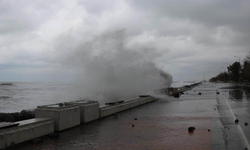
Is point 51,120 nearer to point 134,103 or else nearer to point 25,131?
point 25,131

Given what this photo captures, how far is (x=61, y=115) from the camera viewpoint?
26.6 ft

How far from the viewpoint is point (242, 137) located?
6973mm

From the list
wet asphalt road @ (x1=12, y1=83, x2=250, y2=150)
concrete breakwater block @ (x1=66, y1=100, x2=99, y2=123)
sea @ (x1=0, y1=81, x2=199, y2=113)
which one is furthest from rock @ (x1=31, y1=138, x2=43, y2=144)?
sea @ (x1=0, y1=81, x2=199, y2=113)

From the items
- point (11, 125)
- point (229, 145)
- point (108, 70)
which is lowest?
point (229, 145)

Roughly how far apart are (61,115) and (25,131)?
1.70m

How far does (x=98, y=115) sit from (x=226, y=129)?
5533 millimetres

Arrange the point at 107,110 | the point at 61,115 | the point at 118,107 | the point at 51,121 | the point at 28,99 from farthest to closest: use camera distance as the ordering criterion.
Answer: the point at 28,99 < the point at 118,107 < the point at 107,110 < the point at 61,115 < the point at 51,121

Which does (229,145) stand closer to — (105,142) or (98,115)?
(105,142)

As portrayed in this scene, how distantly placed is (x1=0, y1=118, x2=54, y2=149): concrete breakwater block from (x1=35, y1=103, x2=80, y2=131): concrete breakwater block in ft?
0.86

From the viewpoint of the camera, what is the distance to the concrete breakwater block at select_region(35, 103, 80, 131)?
26.4 ft

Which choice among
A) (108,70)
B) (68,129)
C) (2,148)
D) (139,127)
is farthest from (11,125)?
(108,70)

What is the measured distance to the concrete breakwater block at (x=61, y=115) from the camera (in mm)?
8037

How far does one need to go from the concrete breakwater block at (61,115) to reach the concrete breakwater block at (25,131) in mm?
261

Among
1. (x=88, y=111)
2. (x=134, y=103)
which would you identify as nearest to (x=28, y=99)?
(x=134, y=103)
